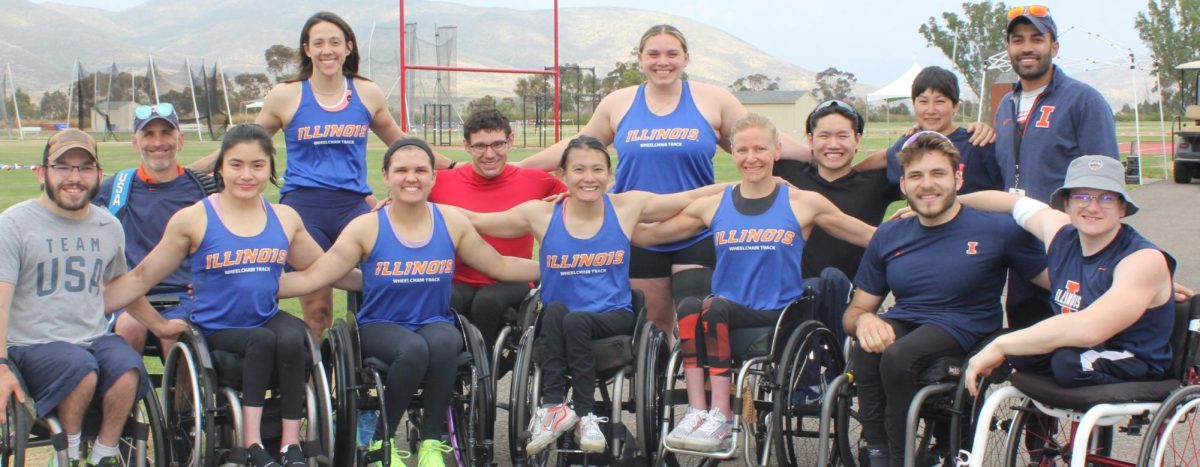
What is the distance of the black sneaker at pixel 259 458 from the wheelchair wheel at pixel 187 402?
135 millimetres

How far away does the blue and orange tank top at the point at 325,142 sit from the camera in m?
4.79

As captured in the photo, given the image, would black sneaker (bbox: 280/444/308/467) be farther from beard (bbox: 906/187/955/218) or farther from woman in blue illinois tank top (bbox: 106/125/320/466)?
beard (bbox: 906/187/955/218)

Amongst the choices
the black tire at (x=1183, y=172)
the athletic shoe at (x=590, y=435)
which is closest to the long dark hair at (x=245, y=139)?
the athletic shoe at (x=590, y=435)

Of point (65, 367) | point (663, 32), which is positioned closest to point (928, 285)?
point (663, 32)

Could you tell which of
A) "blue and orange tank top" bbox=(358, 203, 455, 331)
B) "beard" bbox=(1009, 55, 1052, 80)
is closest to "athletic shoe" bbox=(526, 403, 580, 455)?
"blue and orange tank top" bbox=(358, 203, 455, 331)

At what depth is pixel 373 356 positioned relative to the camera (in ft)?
12.9

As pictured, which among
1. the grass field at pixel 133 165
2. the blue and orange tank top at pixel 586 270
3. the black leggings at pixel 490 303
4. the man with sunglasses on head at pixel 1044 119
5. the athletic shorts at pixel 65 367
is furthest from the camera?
the grass field at pixel 133 165

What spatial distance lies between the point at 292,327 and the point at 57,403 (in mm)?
783

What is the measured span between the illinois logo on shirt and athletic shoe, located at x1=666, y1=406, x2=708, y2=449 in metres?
1.29

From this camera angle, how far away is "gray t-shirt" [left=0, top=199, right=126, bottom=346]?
145 inches

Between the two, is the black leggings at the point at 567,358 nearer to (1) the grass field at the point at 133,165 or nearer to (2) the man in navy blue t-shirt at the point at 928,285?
(2) the man in navy blue t-shirt at the point at 928,285

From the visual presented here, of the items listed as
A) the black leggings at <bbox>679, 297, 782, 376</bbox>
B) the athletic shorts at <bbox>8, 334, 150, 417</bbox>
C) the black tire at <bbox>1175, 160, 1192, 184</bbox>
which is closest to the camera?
the athletic shorts at <bbox>8, 334, 150, 417</bbox>

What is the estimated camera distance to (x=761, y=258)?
4219mm

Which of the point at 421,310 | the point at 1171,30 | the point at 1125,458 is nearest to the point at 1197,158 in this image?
the point at 1125,458
